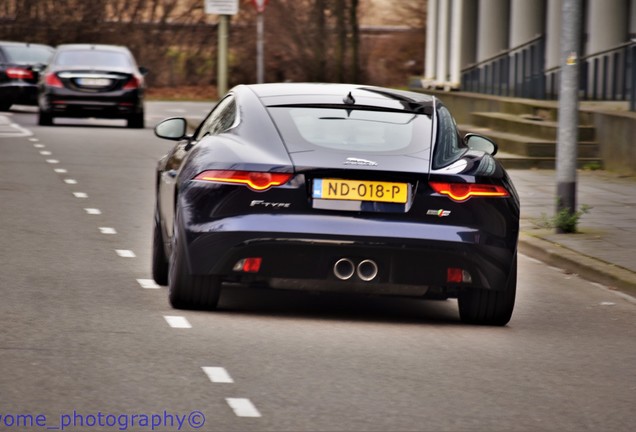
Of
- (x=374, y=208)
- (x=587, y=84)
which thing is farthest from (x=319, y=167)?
(x=587, y=84)

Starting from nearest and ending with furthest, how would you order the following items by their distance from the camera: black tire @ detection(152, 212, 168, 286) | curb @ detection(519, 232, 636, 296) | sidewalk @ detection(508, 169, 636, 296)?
1. black tire @ detection(152, 212, 168, 286)
2. curb @ detection(519, 232, 636, 296)
3. sidewalk @ detection(508, 169, 636, 296)

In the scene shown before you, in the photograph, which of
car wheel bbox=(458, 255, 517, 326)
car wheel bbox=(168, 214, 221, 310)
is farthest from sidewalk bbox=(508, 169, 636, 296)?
car wheel bbox=(168, 214, 221, 310)

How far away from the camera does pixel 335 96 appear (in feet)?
30.3

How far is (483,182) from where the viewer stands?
8.57 meters

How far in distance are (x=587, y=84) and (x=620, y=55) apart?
152cm

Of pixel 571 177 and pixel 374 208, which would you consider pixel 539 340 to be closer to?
pixel 374 208

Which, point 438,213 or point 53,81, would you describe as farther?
point 53,81

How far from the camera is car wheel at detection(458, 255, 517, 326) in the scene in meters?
8.80

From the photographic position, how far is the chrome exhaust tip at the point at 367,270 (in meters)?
8.42

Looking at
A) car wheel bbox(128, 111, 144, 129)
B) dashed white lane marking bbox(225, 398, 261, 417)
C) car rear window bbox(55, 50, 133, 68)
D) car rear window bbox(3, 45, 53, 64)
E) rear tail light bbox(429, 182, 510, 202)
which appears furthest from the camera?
car rear window bbox(3, 45, 53, 64)

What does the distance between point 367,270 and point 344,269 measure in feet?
0.39

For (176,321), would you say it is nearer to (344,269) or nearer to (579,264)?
(344,269)

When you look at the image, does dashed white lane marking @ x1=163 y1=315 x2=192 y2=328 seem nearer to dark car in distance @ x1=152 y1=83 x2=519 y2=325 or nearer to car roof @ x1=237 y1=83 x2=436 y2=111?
dark car in distance @ x1=152 y1=83 x2=519 y2=325

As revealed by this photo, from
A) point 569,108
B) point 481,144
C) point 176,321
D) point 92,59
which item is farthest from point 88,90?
point 176,321
